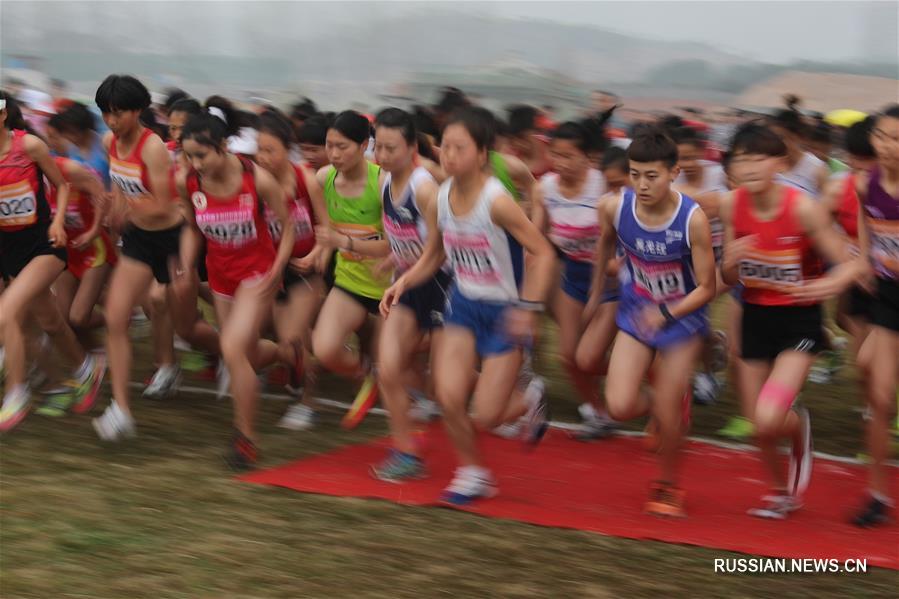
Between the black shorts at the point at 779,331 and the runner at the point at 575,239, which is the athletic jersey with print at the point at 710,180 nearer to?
the runner at the point at 575,239

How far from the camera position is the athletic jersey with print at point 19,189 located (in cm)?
658

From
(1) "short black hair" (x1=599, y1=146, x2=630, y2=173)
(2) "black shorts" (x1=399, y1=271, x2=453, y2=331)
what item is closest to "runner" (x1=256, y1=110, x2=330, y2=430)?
(2) "black shorts" (x1=399, y1=271, x2=453, y2=331)

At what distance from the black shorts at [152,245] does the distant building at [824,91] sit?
10.4 meters

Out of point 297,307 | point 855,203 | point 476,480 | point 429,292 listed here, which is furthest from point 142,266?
point 855,203

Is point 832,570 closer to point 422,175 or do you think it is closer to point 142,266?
point 422,175

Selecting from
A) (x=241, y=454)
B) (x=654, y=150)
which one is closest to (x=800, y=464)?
(x=654, y=150)

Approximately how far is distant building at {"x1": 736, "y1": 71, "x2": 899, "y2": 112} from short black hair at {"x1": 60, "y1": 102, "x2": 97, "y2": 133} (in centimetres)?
1015

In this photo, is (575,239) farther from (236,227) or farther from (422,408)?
(236,227)

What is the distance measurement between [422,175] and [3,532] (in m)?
2.64

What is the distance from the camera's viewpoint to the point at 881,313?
5.38m

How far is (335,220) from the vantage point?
6594mm

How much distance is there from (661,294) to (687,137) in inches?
83.1

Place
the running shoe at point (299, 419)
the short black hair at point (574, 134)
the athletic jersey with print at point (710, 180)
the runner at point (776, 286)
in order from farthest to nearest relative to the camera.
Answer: the athletic jersey with print at point (710, 180) → the running shoe at point (299, 419) → the short black hair at point (574, 134) → the runner at point (776, 286)

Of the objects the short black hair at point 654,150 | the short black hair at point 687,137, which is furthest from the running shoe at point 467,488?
the short black hair at point 687,137
